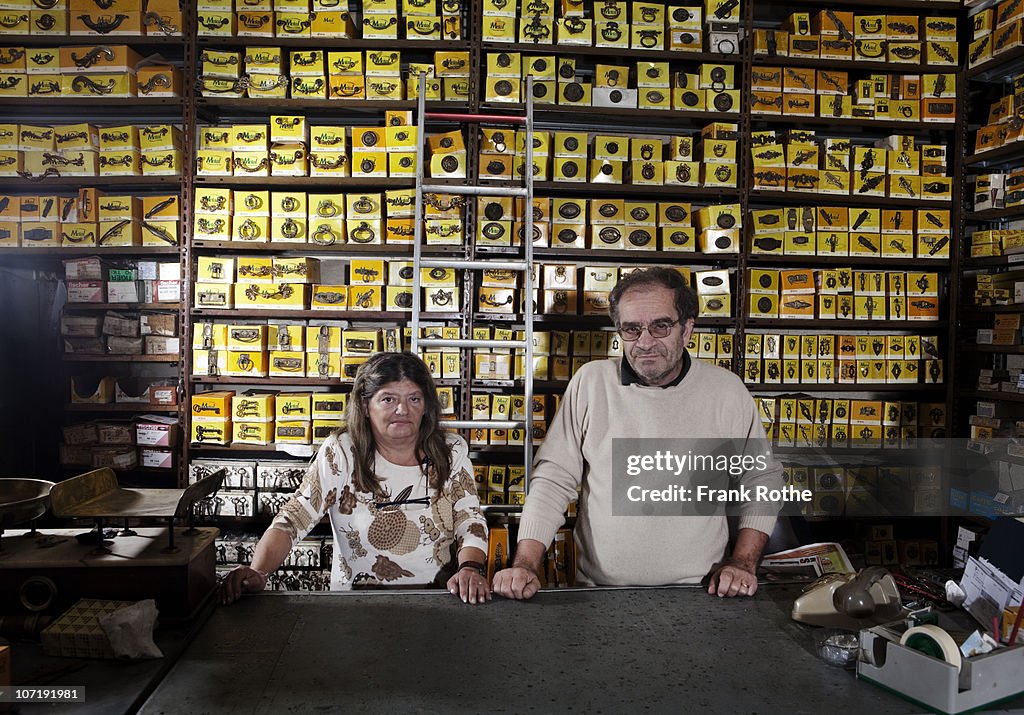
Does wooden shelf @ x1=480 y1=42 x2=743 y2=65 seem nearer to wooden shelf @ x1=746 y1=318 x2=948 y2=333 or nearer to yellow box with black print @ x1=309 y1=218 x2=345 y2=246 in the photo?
yellow box with black print @ x1=309 y1=218 x2=345 y2=246

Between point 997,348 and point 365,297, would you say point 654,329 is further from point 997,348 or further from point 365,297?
point 997,348

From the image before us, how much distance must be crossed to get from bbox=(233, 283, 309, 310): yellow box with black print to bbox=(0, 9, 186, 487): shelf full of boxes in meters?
0.33

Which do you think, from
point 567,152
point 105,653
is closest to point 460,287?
point 567,152

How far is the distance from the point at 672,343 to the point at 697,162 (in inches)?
74.1

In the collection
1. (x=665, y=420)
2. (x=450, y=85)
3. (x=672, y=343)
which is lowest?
(x=665, y=420)

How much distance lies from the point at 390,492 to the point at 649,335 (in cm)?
82

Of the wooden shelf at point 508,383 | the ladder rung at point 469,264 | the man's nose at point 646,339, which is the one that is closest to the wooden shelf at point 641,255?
the ladder rung at point 469,264

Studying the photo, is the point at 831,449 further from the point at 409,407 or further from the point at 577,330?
the point at 409,407

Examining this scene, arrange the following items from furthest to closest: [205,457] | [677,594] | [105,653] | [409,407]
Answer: [205,457], [409,407], [677,594], [105,653]

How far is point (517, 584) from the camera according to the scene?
1.47 metres

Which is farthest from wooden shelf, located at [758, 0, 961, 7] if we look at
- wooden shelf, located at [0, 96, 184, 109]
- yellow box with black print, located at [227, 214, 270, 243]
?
wooden shelf, located at [0, 96, 184, 109]

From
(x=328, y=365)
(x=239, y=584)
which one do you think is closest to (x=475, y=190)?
(x=328, y=365)

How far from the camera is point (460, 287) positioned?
3.38 m

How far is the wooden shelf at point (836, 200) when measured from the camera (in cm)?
346
